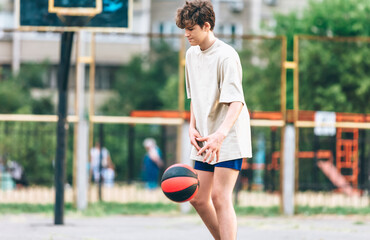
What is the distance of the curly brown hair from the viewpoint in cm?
511

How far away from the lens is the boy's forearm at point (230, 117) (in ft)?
16.5

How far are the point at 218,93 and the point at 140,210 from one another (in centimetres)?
596

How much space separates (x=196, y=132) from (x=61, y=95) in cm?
379

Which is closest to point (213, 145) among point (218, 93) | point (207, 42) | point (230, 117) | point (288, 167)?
point (230, 117)

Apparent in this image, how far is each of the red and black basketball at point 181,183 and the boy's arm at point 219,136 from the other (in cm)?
20

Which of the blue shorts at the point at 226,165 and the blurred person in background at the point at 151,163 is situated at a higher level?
the blue shorts at the point at 226,165

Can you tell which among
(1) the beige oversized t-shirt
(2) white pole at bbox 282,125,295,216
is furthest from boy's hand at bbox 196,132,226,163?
(2) white pole at bbox 282,125,295,216

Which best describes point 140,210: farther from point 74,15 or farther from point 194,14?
point 194,14

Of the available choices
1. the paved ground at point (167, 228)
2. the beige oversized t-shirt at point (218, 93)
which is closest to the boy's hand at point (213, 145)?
the beige oversized t-shirt at point (218, 93)

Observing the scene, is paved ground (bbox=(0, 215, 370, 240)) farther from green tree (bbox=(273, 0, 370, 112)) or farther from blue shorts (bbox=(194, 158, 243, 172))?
green tree (bbox=(273, 0, 370, 112))

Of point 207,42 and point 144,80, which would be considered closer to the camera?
point 207,42

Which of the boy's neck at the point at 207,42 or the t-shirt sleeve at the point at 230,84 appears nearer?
the t-shirt sleeve at the point at 230,84

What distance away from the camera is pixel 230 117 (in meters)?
5.06

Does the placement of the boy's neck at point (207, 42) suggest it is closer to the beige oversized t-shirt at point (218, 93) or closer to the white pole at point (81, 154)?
the beige oversized t-shirt at point (218, 93)
